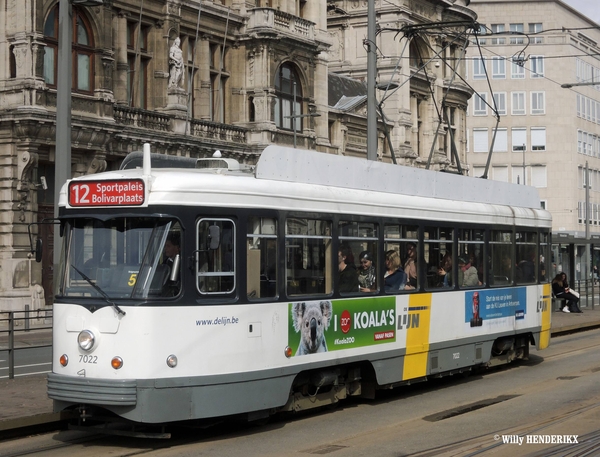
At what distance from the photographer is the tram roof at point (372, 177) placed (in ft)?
40.3

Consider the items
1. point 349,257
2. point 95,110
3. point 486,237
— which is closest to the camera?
point 349,257

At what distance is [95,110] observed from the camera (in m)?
32.2

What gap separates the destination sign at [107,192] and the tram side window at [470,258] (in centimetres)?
646

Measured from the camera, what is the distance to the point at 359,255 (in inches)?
528

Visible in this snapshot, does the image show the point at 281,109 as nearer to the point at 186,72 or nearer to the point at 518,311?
the point at 186,72

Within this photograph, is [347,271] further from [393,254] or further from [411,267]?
[411,267]

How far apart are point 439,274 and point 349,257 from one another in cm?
263

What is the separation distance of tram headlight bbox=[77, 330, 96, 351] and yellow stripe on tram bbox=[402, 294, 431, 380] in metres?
4.94

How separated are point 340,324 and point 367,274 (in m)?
0.97

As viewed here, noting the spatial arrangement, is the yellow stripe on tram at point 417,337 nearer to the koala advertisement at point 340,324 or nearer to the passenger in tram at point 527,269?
the koala advertisement at point 340,324

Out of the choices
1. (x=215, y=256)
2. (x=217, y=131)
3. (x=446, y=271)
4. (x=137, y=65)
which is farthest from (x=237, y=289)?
(x=217, y=131)

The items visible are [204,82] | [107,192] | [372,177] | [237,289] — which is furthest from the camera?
[204,82]

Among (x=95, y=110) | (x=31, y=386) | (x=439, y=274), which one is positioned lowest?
(x=31, y=386)

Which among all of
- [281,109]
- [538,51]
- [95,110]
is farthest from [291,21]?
[538,51]
